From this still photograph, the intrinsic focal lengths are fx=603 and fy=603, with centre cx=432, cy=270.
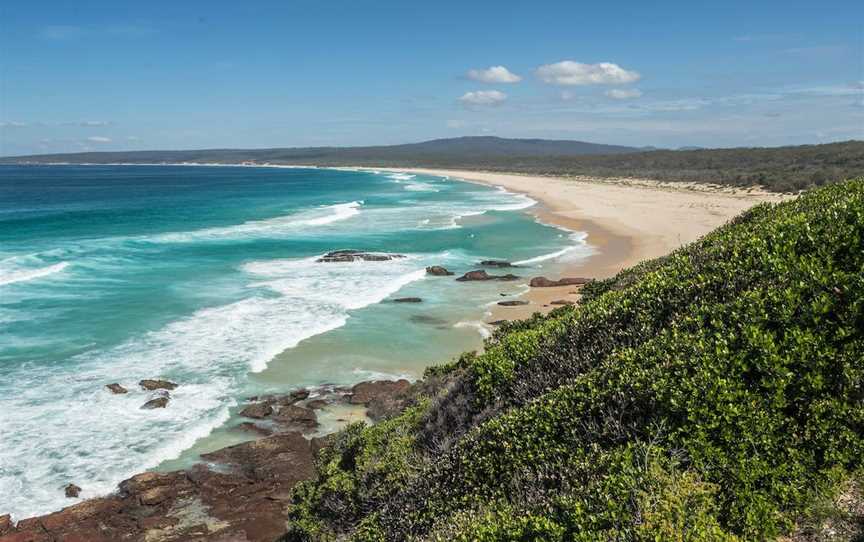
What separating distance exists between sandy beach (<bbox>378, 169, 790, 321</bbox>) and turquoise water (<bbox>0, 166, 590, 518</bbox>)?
6.16ft

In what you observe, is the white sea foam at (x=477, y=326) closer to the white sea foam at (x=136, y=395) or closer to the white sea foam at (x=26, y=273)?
the white sea foam at (x=136, y=395)

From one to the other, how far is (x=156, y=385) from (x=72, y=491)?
442 centimetres

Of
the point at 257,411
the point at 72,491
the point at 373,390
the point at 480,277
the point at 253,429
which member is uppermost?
the point at 480,277

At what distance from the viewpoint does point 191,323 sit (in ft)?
67.7

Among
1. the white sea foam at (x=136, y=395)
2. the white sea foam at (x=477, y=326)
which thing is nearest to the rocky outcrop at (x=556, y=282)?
the white sea foam at (x=477, y=326)

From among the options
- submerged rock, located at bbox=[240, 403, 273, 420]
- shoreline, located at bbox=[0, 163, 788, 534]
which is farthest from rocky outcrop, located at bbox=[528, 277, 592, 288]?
submerged rock, located at bbox=[240, 403, 273, 420]

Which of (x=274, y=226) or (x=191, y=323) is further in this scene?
(x=274, y=226)

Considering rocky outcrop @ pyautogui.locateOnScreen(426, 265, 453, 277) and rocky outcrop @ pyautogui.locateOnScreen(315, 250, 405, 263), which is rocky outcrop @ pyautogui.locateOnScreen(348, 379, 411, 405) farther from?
rocky outcrop @ pyautogui.locateOnScreen(315, 250, 405, 263)

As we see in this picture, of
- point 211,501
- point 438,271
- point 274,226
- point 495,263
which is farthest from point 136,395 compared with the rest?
point 274,226

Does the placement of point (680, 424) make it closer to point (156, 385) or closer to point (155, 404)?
point (155, 404)

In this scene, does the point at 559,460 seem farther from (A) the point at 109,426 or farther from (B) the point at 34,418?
(B) the point at 34,418

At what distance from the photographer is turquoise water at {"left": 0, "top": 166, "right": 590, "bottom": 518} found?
12914mm

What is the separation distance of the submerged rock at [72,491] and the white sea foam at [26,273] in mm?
20727

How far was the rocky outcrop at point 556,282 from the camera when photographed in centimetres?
2416
